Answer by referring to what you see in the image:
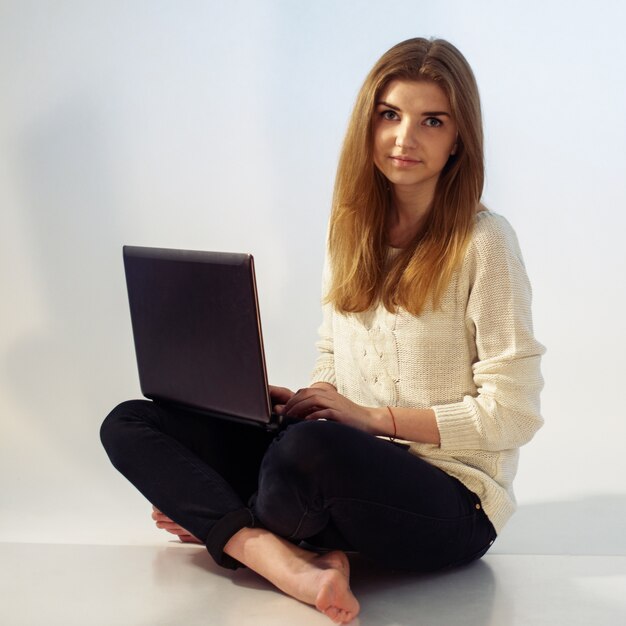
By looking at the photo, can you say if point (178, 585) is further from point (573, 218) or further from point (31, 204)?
point (573, 218)

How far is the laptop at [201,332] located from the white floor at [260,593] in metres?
0.29

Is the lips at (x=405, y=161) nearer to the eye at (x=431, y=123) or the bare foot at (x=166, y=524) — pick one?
the eye at (x=431, y=123)

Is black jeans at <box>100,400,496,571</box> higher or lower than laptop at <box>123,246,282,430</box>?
lower

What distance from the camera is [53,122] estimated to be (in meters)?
3.53

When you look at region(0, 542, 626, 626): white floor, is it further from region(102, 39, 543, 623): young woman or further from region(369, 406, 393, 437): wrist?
region(369, 406, 393, 437): wrist

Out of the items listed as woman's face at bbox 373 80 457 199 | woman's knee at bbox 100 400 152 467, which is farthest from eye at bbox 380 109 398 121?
woman's knee at bbox 100 400 152 467

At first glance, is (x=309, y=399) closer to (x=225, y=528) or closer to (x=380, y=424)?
(x=380, y=424)

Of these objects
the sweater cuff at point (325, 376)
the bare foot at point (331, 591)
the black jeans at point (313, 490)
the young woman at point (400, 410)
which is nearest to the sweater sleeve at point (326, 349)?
the sweater cuff at point (325, 376)

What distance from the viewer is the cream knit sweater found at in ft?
6.37

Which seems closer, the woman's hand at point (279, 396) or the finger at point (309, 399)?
the finger at point (309, 399)

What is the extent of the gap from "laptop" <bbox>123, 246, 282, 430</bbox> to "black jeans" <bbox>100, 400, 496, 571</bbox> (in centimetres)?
8

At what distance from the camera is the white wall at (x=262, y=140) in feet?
11.0

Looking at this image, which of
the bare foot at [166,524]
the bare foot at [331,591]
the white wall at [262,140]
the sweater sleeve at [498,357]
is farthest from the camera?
the white wall at [262,140]

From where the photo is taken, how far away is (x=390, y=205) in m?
2.17
